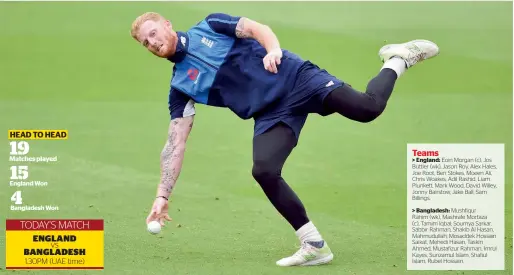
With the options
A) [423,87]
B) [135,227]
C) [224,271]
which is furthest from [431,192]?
[423,87]

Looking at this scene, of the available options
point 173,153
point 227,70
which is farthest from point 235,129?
point 227,70

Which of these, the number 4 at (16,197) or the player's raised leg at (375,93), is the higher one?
the player's raised leg at (375,93)

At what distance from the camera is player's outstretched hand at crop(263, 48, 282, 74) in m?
5.45

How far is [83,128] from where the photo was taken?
25.2ft

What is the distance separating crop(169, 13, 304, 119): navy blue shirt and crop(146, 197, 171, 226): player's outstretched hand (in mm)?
574

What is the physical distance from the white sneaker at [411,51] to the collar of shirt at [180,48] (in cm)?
109

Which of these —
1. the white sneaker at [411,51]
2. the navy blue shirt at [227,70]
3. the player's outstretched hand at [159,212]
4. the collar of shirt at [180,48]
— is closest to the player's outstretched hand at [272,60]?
the navy blue shirt at [227,70]

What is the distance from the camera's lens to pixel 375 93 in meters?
5.61

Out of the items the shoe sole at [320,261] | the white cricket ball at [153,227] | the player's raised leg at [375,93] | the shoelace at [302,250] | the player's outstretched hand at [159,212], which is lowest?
the shoe sole at [320,261]

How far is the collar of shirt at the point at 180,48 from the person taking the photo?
223 inches

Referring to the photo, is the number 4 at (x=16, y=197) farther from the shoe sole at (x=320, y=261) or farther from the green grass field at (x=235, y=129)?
the shoe sole at (x=320, y=261)

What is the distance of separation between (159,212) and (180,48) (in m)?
0.86

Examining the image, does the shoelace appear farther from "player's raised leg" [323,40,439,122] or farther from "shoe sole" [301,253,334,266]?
"player's raised leg" [323,40,439,122]

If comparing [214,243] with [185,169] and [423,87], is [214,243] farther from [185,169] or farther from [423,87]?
[423,87]
